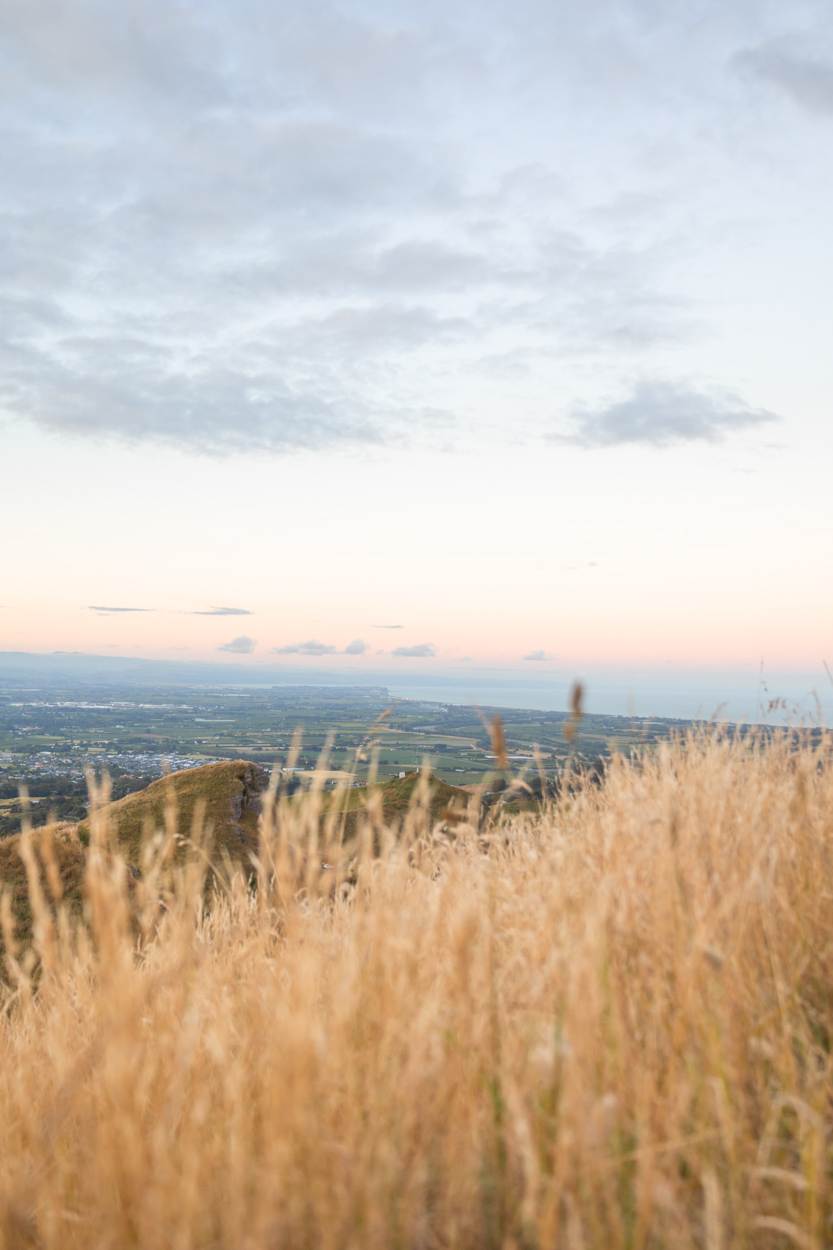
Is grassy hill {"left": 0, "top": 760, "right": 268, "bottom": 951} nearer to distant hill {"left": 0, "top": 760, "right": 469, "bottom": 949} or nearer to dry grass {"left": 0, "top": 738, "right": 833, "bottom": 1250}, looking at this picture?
distant hill {"left": 0, "top": 760, "right": 469, "bottom": 949}

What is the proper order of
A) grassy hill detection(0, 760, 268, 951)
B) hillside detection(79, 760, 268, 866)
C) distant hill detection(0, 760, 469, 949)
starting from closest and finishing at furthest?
1. grassy hill detection(0, 760, 268, 951)
2. distant hill detection(0, 760, 469, 949)
3. hillside detection(79, 760, 268, 866)

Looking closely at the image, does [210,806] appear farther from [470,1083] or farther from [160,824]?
[470,1083]

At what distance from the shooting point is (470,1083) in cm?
220

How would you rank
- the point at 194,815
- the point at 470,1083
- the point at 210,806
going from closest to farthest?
the point at 470,1083, the point at 194,815, the point at 210,806

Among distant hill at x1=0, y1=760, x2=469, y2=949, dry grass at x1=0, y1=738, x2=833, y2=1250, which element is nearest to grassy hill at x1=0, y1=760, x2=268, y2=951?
distant hill at x1=0, y1=760, x2=469, y2=949

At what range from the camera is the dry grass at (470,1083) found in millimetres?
1804

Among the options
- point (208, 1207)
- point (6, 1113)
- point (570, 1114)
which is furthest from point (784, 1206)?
point (6, 1113)

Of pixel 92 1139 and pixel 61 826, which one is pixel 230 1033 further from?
pixel 61 826

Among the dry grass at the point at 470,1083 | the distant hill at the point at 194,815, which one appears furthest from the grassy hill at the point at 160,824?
the dry grass at the point at 470,1083

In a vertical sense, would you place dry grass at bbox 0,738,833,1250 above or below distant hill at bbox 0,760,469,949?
above

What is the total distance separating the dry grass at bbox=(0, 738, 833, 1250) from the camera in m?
1.80

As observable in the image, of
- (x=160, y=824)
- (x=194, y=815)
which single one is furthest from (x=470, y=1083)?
(x=160, y=824)

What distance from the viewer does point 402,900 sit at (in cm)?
321

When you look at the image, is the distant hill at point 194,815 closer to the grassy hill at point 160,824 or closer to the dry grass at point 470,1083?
the grassy hill at point 160,824
